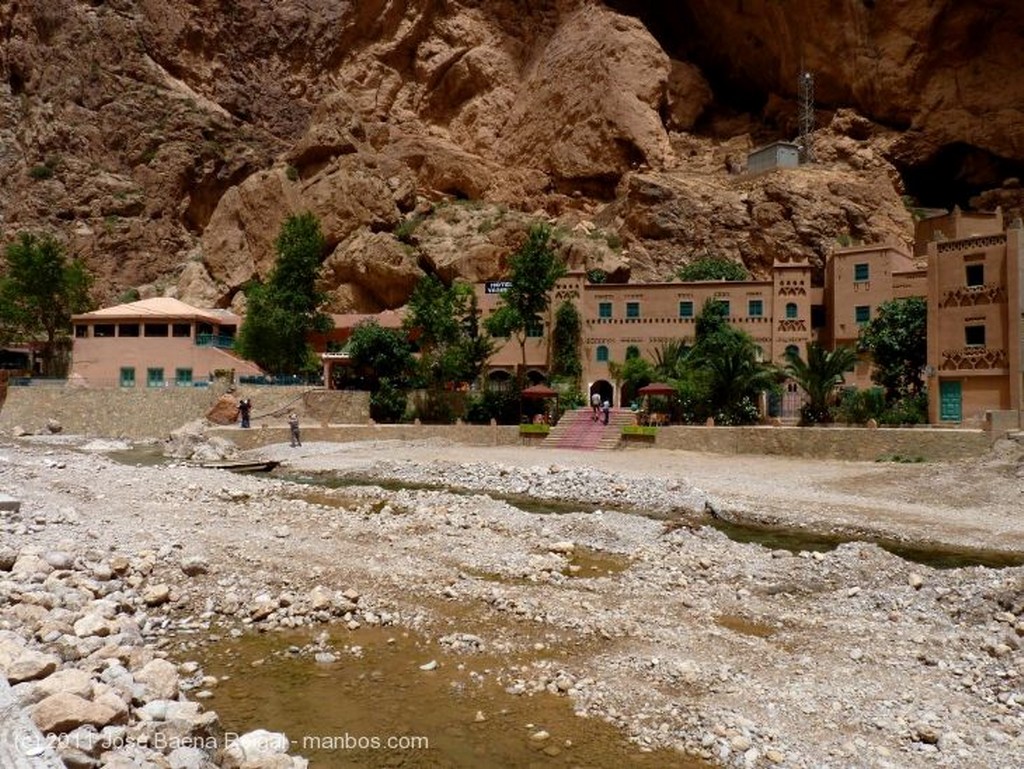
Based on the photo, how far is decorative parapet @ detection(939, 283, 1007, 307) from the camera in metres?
30.0

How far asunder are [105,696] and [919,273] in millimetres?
43332

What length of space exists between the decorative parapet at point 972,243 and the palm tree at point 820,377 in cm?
620

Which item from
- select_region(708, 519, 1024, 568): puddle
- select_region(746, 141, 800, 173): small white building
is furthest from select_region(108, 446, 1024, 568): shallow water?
select_region(746, 141, 800, 173): small white building

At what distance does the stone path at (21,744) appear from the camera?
155 inches

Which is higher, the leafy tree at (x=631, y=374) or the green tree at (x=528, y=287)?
the green tree at (x=528, y=287)

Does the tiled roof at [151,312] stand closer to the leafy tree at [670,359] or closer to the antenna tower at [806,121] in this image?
the leafy tree at [670,359]

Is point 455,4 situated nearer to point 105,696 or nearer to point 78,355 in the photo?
point 78,355

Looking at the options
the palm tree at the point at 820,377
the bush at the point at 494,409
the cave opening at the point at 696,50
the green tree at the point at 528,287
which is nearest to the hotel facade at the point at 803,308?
the green tree at the point at 528,287

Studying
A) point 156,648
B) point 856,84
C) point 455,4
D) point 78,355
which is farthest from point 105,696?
point 455,4

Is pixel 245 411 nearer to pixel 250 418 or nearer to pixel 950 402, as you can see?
pixel 250 418

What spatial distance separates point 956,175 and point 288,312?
5446 cm

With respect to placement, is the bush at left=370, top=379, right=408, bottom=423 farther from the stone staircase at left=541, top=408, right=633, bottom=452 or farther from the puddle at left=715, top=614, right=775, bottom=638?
the puddle at left=715, top=614, right=775, bottom=638

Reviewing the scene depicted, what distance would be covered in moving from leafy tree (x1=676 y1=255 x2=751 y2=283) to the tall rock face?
393 cm

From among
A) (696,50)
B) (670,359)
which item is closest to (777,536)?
(670,359)
